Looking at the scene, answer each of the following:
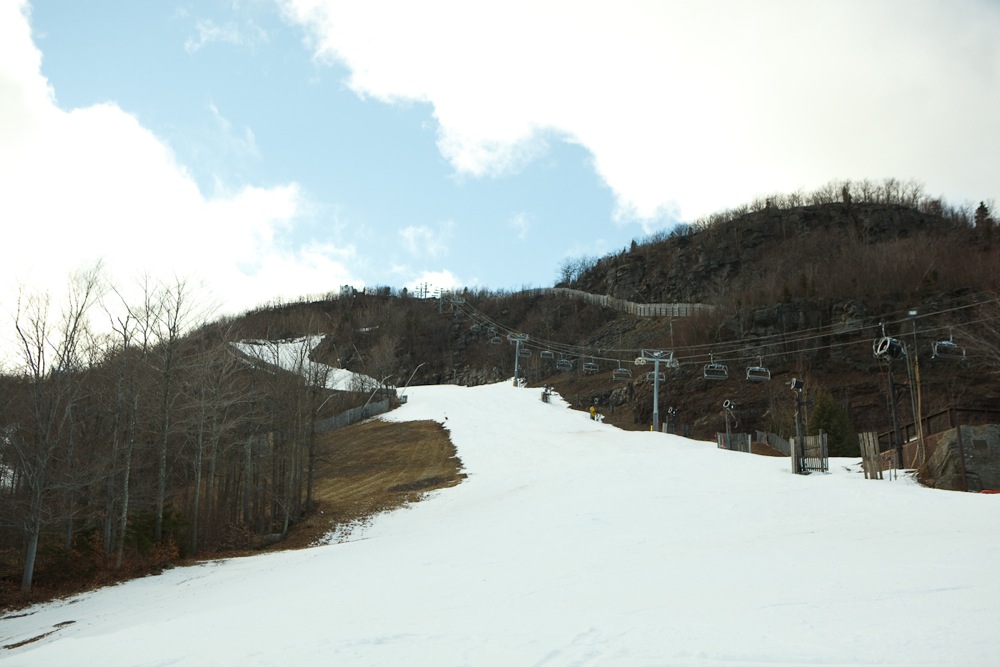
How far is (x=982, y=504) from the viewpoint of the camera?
53.0ft

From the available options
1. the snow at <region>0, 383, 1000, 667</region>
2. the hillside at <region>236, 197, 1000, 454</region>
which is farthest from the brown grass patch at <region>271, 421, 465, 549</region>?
the hillside at <region>236, 197, 1000, 454</region>

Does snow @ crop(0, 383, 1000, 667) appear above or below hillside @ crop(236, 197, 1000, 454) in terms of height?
below

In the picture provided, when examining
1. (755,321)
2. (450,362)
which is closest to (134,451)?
(755,321)

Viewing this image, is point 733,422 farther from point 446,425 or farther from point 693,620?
point 693,620

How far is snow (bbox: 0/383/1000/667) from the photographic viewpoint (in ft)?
24.6

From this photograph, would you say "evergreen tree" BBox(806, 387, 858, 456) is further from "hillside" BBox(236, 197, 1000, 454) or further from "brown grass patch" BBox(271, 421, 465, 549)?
"brown grass patch" BBox(271, 421, 465, 549)

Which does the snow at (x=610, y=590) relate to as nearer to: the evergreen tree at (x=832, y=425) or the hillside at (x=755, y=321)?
the evergreen tree at (x=832, y=425)

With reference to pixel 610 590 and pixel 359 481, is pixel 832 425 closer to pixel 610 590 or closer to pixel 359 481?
pixel 359 481

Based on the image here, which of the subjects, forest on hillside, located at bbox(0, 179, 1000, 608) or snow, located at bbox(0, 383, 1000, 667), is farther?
forest on hillside, located at bbox(0, 179, 1000, 608)

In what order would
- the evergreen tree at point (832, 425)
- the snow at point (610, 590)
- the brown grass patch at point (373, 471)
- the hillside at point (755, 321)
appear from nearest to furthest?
the snow at point (610, 590) < the brown grass patch at point (373, 471) < the evergreen tree at point (832, 425) < the hillside at point (755, 321)

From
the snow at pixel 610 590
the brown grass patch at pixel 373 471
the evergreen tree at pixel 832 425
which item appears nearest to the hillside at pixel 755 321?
the evergreen tree at pixel 832 425

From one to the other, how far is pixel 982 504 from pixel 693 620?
12.4 m

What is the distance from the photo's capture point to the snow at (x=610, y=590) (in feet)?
24.6

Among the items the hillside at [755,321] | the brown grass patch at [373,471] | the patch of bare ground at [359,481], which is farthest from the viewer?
the hillside at [755,321]
